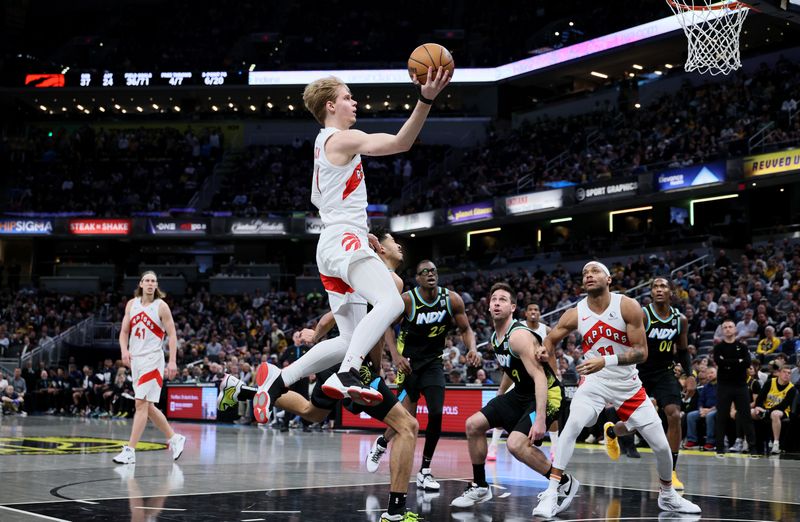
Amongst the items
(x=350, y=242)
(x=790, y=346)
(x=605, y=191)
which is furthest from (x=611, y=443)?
(x=605, y=191)

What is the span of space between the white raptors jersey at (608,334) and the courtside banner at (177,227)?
39.8 m

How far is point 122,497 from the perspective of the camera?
320 inches

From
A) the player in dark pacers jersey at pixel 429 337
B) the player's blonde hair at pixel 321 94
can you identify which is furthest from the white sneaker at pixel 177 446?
the player's blonde hair at pixel 321 94

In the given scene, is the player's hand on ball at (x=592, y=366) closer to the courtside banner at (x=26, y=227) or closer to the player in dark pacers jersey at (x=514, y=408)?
the player in dark pacers jersey at (x=514, y=408)

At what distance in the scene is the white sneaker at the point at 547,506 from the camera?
735 cm

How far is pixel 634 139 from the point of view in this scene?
122ft

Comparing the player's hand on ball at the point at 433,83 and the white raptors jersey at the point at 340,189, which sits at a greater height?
the player's hand on ball at the point at 433,83

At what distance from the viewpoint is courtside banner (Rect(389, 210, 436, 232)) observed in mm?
42781

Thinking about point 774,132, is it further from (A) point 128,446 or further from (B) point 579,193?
(A) point 128,446

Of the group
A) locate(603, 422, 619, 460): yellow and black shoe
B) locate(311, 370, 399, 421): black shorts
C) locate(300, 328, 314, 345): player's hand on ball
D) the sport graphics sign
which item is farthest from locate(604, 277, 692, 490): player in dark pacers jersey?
the sport graphics sign

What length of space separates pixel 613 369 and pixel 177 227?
40837 millimetres

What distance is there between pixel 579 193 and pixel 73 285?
27.6 meters

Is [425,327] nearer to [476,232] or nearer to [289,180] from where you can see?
[476,232]

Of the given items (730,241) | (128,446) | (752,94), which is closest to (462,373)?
(128,446)
